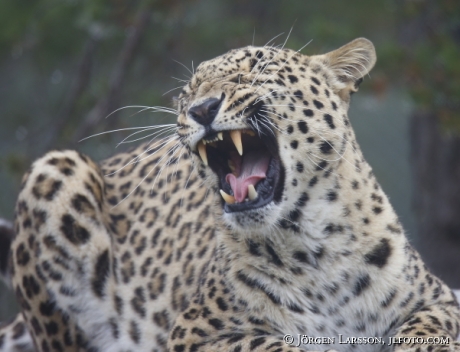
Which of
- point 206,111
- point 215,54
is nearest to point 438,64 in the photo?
point 215,54

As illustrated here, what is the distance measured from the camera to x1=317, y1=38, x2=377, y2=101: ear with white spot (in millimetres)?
6753

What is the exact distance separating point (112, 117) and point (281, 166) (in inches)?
333

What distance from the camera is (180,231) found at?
800 cm

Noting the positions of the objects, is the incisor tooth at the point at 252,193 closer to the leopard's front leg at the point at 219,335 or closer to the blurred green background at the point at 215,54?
the leopard's front leg at the point at 219,335

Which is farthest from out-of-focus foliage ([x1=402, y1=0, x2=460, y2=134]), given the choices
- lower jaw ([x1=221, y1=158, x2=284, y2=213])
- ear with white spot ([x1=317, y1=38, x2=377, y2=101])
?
lower jaw ([x1=221, y1=158, x2=284, y2=213])

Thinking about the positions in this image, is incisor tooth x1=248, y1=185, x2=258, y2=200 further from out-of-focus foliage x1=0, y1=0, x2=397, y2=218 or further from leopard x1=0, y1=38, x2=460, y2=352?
out-of-focus foliage x1=0, y1=0, x2=397, y2=218

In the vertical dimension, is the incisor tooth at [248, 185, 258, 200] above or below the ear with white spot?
below

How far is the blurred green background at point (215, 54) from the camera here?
12.6 meters

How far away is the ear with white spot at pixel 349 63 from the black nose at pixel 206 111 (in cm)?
110

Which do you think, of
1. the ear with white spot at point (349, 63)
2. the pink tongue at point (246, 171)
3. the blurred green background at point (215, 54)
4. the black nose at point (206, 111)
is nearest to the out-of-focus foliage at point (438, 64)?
the blurred green background at point (215, 54)

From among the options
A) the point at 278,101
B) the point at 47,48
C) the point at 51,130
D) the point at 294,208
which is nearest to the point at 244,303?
the point at 294,208

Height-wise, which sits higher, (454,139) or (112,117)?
(112,117)

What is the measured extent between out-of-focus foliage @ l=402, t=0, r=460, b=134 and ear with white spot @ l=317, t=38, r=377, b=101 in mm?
4990

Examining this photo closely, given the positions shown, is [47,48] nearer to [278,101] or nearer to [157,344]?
[157,344]
